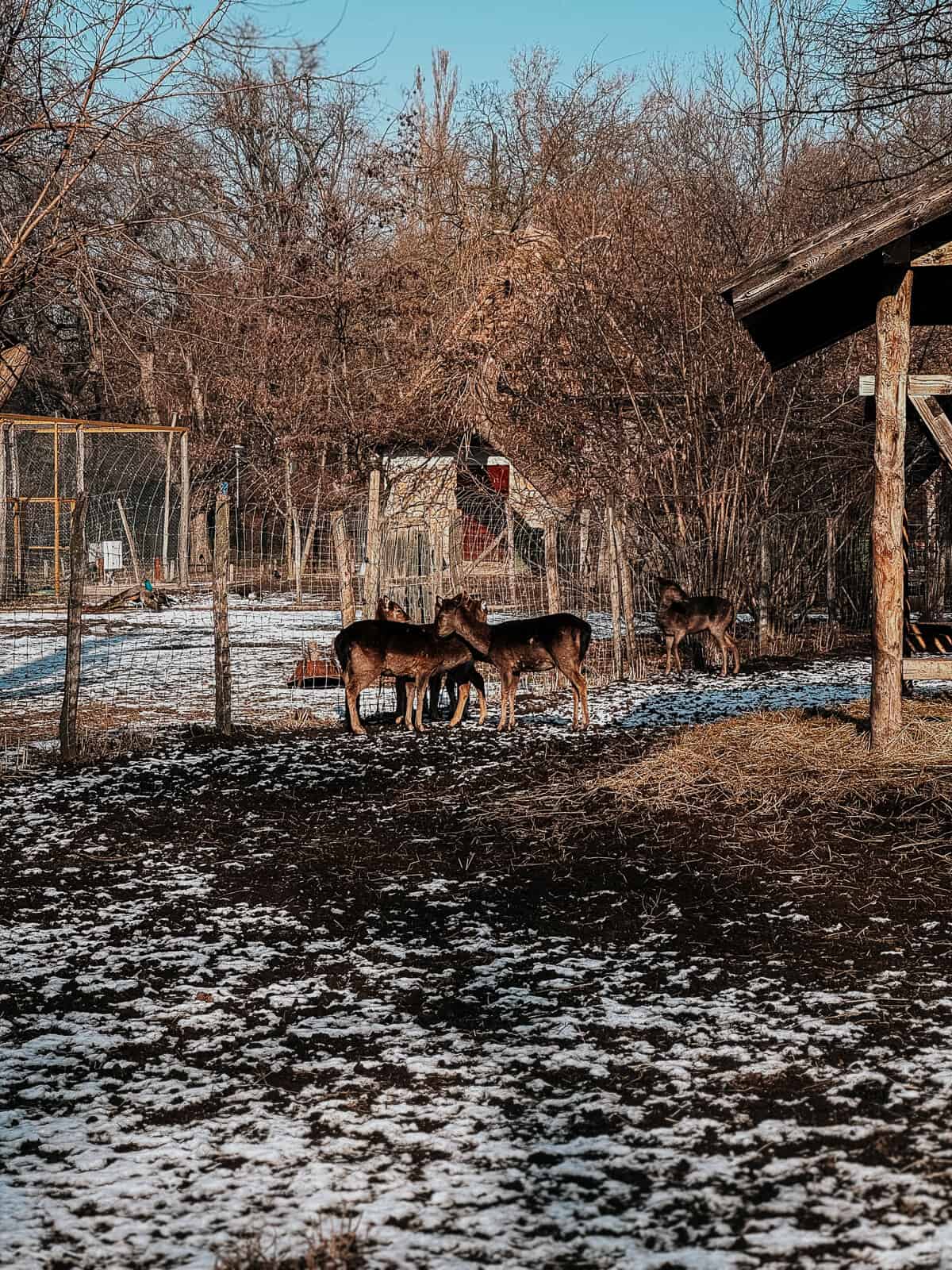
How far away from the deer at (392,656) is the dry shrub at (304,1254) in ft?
27.5

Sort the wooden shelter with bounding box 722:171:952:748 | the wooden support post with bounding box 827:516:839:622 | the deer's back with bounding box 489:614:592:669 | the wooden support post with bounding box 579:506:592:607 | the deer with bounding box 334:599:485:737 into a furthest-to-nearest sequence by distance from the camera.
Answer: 1. the wooden support post with bounding box 827:516:839:622
2. the wooden support post with bounding box 579:506:592:607
3. the deer's back with bounding box 489:614:592:669
4. the deer with bounding box 334:599:485:737
5. the wooden shelter with bounding box 722:171:952:748

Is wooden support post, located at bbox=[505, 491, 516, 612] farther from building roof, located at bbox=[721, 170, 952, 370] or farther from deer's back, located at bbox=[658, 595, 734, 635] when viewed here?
building roof, located at bbox=[721, 170, 952, 370]

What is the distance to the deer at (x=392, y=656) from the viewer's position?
11.6 meters

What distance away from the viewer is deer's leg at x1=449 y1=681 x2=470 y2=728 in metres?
12.2

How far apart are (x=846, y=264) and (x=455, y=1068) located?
600cm

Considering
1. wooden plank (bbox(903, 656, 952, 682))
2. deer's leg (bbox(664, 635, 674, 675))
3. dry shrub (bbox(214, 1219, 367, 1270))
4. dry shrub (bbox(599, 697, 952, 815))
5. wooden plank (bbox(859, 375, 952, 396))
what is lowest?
dry shrub (bbox(214, 1219, 367, 1270))

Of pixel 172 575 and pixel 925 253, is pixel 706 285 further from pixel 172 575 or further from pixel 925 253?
Answer: pixel 172 575

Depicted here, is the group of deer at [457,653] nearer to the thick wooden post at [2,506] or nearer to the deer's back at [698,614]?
the deer's back at [698,614]

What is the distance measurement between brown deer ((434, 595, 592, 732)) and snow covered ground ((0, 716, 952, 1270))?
467cm

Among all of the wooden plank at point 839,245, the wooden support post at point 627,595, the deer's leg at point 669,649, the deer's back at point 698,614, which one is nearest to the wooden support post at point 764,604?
the deer's leg at point 669,649

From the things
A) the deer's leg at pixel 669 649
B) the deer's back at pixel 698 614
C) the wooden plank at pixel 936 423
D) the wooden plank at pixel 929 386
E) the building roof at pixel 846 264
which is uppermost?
the building roof at pixel 846 264

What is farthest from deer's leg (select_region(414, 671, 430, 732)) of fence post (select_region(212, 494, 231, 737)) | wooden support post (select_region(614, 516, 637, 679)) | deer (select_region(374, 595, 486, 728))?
wooden support post (select_region(614, 516, 637, 679))

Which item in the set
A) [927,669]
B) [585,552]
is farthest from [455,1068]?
[585,552]

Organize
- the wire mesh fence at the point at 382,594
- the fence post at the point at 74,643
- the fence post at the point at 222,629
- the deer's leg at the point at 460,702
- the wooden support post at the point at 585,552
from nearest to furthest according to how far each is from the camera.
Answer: the fence post at the point at 74,643, the fence post at the point at 222,629, the deer's leg at the point at 460,702, the wire mesh fence at the point at 382,594, the wooden support post at the point at 585,552
